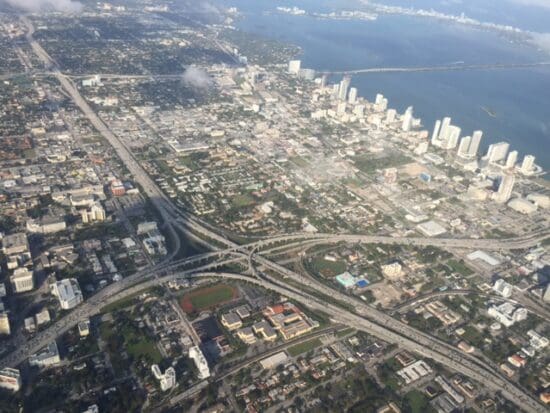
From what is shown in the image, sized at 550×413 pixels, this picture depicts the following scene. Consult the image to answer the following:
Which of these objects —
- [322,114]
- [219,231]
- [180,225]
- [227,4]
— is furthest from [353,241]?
[227,4]

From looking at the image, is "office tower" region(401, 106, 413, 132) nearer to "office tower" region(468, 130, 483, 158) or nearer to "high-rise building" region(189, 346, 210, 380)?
"office tower" region(468, 130, 483, 158)

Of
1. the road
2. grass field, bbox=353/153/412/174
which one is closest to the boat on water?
the road

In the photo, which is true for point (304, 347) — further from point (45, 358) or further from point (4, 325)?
point (4, 325)

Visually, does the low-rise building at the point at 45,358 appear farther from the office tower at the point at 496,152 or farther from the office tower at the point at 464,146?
the office tower at the point at 496,152

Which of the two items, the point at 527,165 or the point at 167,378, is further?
the point at 527,165

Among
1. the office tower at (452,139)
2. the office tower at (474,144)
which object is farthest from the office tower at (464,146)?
the office tower at (452,139)

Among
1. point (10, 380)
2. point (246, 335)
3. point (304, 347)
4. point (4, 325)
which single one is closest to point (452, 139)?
point (304, 347)

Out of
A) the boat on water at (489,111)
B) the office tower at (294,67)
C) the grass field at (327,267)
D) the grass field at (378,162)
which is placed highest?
the office tower at (294,67)
